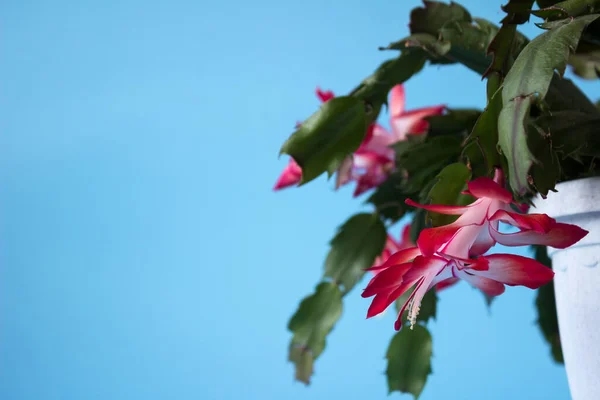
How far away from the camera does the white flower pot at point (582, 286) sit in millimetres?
591

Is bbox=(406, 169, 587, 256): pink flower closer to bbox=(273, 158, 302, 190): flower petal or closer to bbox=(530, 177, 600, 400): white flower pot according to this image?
bbox=(530, 177, 600, 400): white flower pot

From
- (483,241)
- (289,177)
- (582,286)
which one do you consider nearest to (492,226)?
(483,241)

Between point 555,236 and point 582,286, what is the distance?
0.14 metres

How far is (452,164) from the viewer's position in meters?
0.60

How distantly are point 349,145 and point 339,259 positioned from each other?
202 millimetres

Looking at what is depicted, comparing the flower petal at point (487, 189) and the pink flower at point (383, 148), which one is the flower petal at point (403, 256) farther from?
the pink flower at point (383, 148)

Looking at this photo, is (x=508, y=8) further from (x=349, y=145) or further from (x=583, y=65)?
(x=583, y=65)

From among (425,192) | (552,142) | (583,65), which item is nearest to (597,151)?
(552,142)

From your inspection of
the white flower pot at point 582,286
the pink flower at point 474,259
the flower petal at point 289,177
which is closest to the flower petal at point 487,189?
the pink flower at point 474,259

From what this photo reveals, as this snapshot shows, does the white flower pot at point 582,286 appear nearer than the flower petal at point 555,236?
A: No

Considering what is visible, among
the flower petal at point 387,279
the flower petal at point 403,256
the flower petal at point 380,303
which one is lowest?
the flower petal at point 380,303

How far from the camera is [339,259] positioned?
0.88m

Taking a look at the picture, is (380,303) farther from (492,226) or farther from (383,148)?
(383,148)

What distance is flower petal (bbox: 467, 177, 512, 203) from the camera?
1.60ft
